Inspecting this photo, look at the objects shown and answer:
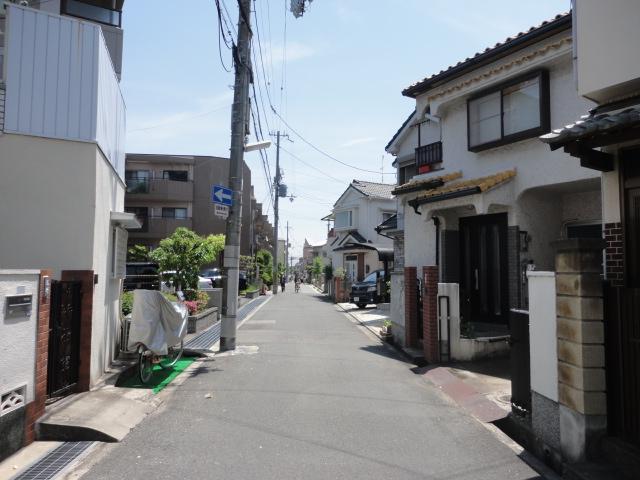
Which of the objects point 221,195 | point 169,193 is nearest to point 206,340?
point 221,195

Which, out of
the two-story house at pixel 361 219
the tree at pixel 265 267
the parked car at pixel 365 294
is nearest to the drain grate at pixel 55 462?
the parked car at pixel 365 294

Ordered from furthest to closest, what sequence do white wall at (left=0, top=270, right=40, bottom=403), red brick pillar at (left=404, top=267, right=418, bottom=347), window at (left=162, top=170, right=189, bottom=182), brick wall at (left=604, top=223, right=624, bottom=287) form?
window at (left=162, top=170, right=189, bottom=182) → red brick pillar at (left=404, top=267, right=418, bottom=347) → brick wall at (left=604, top=223, right=624, bottom=287) → white wall at (left=0, top=270, right=40, bottom=403)

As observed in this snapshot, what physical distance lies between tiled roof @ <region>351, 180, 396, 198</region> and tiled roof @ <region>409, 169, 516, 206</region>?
88.0 ft

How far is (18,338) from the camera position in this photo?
193 inches

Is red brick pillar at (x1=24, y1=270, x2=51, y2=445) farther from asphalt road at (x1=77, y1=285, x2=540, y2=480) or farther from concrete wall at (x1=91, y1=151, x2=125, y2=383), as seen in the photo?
concrete wall at (x1=91, y1=151, x2=125, y2=383)

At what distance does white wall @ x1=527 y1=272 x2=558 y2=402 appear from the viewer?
4836 millimetres

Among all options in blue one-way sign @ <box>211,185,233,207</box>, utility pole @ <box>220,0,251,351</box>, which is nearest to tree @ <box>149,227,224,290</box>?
utility pole @ <box>220,0,251,351</box>

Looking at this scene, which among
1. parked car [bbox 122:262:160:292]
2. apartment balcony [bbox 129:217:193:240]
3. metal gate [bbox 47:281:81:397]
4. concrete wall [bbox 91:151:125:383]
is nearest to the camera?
metal gate [bbox 47:281:81:397]

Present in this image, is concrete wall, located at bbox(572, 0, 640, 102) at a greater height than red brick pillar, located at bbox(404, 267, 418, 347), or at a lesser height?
greater

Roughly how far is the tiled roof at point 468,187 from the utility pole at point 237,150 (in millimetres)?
4577

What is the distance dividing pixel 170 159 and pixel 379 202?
643 inches

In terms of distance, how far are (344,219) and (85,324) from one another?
117ft

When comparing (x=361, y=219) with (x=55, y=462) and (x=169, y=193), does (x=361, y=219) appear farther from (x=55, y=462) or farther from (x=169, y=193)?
(x=55, y=462)

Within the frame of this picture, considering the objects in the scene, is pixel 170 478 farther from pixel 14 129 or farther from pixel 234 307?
pixel 234 307
